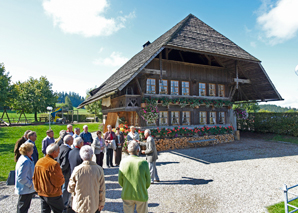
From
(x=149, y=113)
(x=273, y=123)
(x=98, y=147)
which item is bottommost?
(x=98, y=147)

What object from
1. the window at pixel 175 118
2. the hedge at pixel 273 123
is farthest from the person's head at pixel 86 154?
the hedge at pixel 273 123

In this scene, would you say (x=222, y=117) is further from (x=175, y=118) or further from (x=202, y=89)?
(x=175, y=118)

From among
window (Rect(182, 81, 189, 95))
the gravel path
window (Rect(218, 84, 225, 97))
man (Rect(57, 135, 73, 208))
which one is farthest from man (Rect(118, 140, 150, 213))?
window (Rect(218, 84, 225, 97))

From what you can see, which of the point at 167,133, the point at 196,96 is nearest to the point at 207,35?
the point at 196,96

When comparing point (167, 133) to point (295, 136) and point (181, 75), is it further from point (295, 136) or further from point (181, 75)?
point (295, 136)

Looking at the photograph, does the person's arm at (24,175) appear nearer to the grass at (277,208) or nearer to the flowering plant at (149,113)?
the grass at (277,208)

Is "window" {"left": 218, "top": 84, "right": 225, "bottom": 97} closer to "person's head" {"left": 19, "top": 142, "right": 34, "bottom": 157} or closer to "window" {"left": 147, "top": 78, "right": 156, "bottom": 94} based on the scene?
"window" {"left": 147, "top": 78, "right": 156, "bottom": 94}

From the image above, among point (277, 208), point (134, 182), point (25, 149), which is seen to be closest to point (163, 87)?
point (277, 208)

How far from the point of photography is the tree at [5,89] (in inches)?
1176

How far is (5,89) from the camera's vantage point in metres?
30.5

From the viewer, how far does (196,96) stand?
48.6 ft

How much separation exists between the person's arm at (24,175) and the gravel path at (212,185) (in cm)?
150

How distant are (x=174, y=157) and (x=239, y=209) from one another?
5.90m

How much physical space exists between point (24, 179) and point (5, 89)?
3412 centimetres
